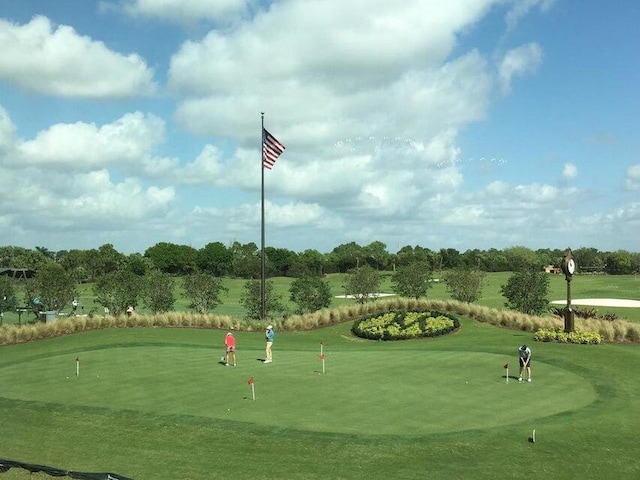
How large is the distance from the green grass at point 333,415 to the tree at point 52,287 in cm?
1950

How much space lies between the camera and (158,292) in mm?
50375

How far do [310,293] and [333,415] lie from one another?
32.0 metres

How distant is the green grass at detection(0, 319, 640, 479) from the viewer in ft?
48.0

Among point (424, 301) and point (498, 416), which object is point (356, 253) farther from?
point (498, 416)

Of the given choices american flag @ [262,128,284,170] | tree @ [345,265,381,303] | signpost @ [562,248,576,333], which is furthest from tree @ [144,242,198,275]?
signpost @ [562,248,576,333]

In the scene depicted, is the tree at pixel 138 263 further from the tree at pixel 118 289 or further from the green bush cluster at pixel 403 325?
the green bush cluster at pixel 403 325

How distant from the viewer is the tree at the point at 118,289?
49062 millimetres

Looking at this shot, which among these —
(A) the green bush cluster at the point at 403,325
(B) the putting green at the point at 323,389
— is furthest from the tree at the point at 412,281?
(B) the putting green at the point at 323,389

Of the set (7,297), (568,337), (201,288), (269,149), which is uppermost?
(269,149)

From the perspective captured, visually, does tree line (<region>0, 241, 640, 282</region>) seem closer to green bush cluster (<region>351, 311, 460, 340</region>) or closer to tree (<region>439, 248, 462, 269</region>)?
tree (<region>439, 248, 462, 269</region>)

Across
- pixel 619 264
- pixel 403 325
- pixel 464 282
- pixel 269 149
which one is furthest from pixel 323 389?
pixel 619 264

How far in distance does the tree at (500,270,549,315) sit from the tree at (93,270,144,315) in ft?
92.6

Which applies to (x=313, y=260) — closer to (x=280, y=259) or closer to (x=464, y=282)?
(x=280, y=259)

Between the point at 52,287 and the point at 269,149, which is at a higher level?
the point at 269,149
